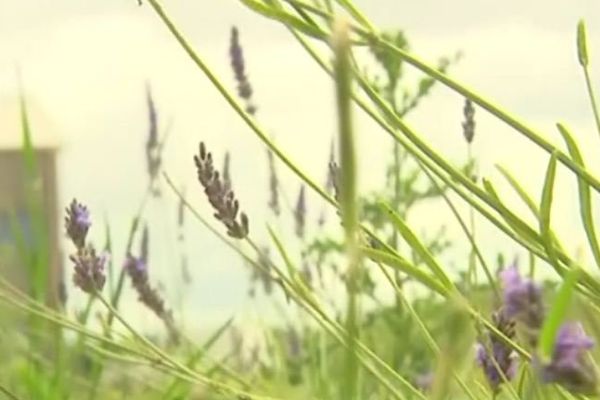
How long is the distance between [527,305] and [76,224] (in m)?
0.74

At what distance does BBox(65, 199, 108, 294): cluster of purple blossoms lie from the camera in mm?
1330

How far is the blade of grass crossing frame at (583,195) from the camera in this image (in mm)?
991

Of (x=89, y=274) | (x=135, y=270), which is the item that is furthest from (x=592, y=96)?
(x=135, y=270)

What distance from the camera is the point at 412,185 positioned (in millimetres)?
2738

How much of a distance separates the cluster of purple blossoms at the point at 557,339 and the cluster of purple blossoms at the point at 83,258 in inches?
25.8

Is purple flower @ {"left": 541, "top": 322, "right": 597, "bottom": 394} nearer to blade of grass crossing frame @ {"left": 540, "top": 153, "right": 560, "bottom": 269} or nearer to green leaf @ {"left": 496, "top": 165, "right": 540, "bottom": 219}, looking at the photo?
blade of grass crossing frame @ {"left": 540, "top": 153, "right": 560, "bottom": 269}

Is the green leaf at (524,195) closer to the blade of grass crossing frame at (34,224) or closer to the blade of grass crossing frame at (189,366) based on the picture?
the blade of grass crossing frame at (189,366)

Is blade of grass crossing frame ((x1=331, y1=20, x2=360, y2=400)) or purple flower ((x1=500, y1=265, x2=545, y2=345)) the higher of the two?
blade of grass crossing frame ((x1=331, y1=20, x2=360, y2=400))

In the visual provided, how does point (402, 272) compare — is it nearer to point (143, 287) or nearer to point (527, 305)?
point (527, 305)

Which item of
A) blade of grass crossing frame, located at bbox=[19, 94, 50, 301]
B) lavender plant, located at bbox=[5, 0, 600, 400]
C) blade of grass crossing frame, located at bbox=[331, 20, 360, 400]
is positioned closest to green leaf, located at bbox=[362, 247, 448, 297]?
lavender plant, located at bbox=[5, 0, 600, 400]

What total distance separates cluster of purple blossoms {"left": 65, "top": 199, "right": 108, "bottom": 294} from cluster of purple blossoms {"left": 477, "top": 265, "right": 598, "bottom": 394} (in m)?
0.66

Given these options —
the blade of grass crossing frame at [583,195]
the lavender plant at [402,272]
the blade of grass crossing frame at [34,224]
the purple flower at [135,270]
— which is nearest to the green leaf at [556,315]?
the lavender plant at [402,272]

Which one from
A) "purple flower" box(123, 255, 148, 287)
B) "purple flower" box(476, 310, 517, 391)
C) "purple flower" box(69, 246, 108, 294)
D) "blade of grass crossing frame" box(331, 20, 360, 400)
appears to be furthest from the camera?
"purple flower" box(123, 255, 148, 287)

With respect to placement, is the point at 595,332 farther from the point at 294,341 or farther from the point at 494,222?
the point at 294,341
